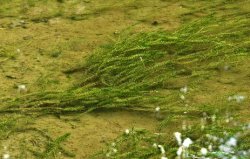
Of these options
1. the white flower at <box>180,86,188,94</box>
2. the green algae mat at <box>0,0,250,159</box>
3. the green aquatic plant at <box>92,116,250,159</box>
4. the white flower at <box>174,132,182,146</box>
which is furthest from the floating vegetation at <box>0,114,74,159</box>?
the white flower at <box>180,86,188,94</box>

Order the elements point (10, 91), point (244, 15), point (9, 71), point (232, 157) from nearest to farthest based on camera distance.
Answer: point (232, 157)
point (10, 91)
point (9, 71)
point (244, 15)

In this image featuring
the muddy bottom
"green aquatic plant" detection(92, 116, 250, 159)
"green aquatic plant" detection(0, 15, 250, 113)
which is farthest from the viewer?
"green aquatic plant" detection(0, 15, 250, 113)

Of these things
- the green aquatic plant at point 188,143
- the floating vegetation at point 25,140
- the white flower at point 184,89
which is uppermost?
the white flower at point 184,89

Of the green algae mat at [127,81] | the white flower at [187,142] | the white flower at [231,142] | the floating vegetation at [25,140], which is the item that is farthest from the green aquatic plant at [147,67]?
the white flower at [231,142]

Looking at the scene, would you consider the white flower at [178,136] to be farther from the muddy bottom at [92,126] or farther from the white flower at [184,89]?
the white flower at [184,89]

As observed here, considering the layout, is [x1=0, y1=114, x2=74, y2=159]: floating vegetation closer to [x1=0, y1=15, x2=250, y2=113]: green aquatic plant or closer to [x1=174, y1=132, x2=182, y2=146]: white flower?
[x1=0, y1=15, x2=250, y2=113]: green aquatic plant

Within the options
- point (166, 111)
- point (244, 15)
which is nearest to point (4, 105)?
point (166, 111)

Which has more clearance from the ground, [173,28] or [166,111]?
[173,28]

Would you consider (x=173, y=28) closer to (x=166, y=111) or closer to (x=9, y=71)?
(x=166, y=111)

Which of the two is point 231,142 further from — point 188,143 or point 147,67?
point 147,67
